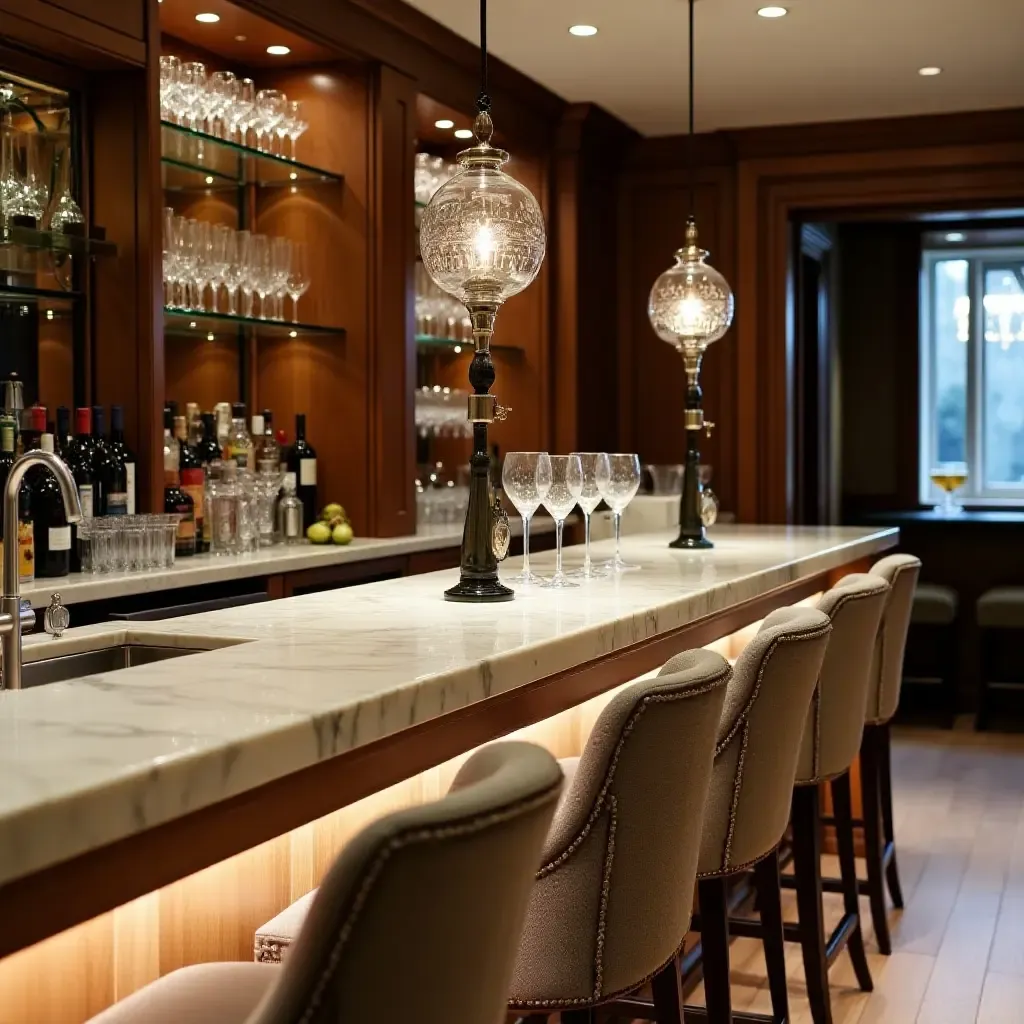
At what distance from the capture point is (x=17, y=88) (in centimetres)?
358

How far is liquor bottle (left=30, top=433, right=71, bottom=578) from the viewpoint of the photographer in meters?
3.36

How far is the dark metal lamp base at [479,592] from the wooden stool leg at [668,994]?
0.76m

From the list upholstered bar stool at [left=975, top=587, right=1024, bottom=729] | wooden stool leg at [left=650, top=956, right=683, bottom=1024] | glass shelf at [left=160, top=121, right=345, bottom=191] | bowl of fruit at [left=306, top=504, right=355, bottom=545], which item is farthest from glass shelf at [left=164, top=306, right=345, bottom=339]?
upholstered bar stool at [left=975, top=587, right=1024, bottom=729]

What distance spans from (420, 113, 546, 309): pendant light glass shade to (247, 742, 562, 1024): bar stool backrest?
5.09 feet

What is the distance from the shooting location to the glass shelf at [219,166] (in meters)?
4.23

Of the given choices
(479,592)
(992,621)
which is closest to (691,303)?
(479,592)

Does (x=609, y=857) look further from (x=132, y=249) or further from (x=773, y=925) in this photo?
(x=132, y=249)

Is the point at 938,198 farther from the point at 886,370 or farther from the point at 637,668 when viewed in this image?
the point at 637,668

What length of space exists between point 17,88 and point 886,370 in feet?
18.8

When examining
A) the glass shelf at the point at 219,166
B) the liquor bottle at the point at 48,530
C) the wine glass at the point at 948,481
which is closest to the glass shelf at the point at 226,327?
the glass shelf at the point at 219,166

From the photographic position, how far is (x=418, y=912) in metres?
1.02

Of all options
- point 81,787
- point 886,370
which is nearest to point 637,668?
point 81,787

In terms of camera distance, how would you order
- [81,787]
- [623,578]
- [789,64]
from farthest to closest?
1. [789,64]
2. [623,578]
3. [81,787]

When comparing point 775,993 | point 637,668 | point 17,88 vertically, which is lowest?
point 775,993
